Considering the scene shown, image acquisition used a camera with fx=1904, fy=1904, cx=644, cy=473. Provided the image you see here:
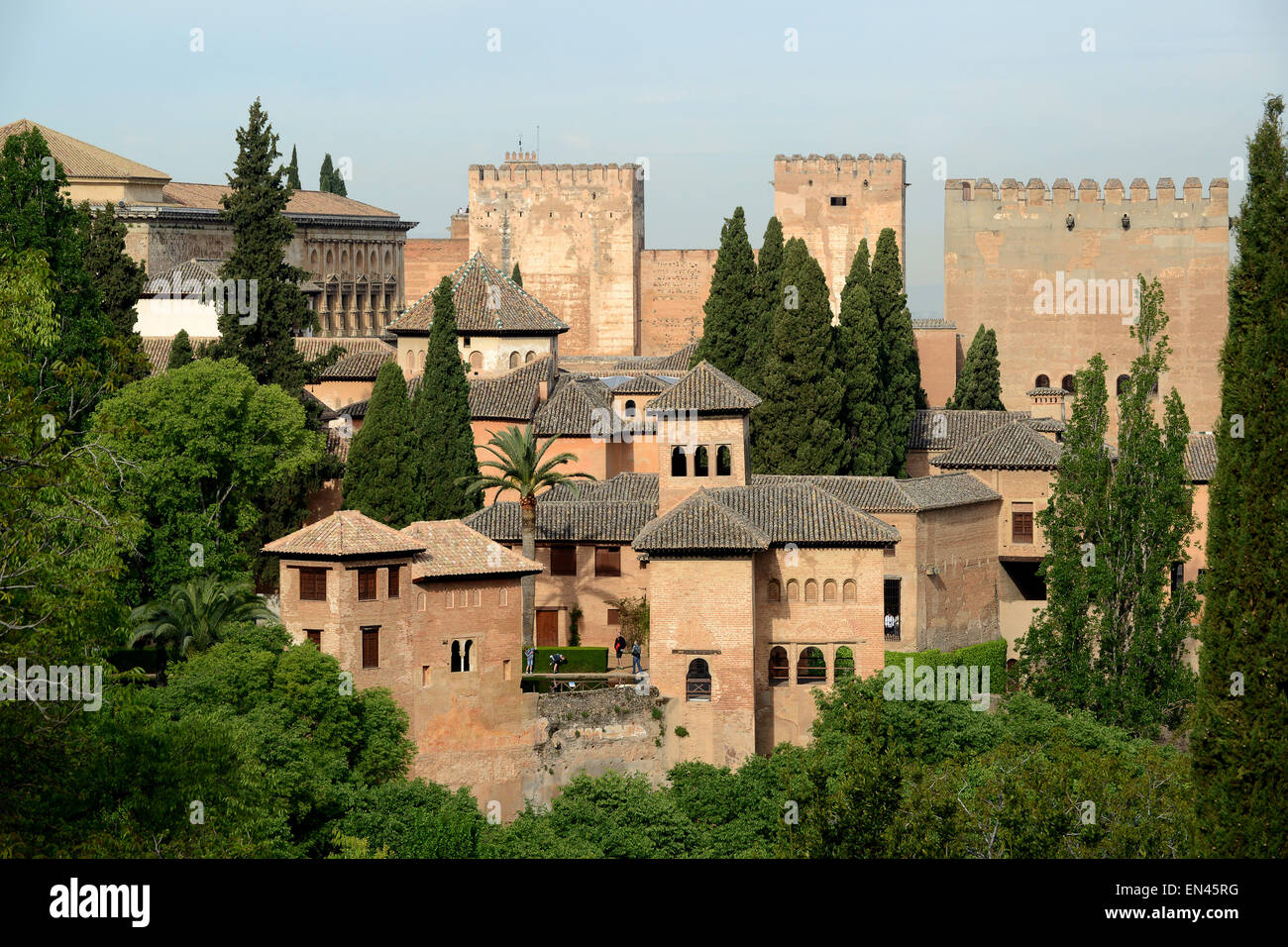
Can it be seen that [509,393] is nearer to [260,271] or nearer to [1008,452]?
[260,271]

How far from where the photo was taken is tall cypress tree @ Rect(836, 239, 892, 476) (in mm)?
43219

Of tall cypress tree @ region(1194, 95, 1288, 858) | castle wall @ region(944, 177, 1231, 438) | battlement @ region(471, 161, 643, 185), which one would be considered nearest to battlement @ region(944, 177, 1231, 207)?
castle wall @ region(944, 177, 1231, 438)

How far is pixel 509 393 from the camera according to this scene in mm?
44469

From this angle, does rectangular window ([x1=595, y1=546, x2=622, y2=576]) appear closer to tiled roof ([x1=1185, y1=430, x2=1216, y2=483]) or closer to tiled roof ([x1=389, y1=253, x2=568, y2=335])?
tiled roof ([x1=389, y1=253, x2=568, y2=335])

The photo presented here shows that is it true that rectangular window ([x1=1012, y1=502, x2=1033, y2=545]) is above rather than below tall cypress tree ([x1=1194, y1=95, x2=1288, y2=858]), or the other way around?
below

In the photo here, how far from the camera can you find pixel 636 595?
37875 mm

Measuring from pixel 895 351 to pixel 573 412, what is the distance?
856 cm

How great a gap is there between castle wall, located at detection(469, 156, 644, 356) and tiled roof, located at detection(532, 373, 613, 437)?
23919mm

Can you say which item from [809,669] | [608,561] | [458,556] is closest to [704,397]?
[608,561]

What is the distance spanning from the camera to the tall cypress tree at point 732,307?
4584 centimetres

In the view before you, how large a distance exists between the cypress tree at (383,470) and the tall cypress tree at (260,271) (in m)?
3.43
